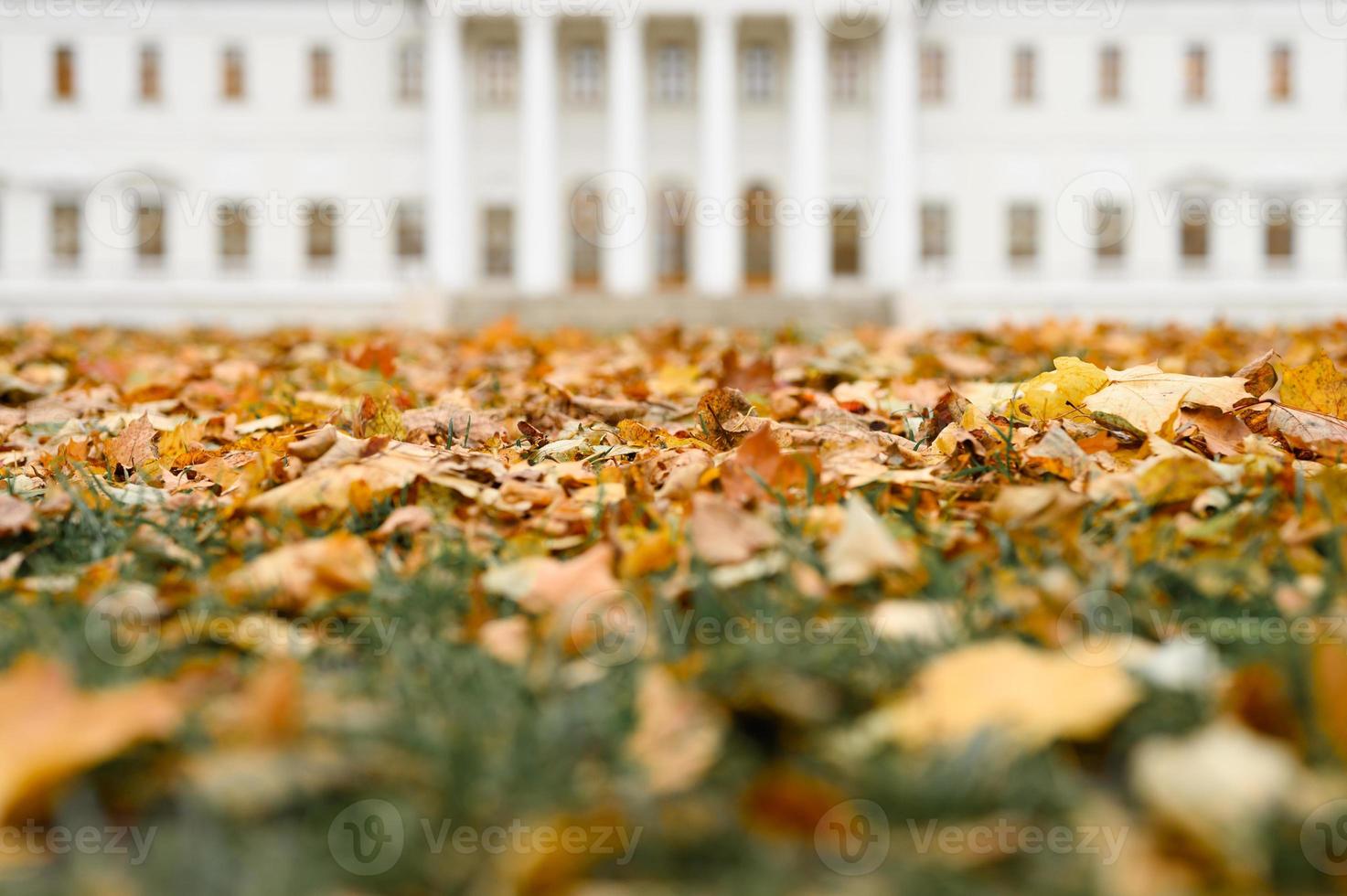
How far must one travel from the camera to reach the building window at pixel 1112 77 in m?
30.7

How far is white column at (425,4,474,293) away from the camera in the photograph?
89.2 feet

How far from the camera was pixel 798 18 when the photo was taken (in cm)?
2702

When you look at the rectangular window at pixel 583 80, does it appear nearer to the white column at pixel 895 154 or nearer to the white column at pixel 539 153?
the white column at pixel 539 153

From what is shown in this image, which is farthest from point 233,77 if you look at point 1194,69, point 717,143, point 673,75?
point 1194,69

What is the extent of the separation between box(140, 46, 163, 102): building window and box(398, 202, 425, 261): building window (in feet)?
25.4

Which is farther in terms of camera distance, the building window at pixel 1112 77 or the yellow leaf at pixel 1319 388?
the building window at pixel 1112 77

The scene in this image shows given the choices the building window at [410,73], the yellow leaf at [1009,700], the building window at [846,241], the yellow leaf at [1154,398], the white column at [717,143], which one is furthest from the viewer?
the building window at [410,73]

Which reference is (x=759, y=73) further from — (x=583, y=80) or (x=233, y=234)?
(x=233, y=234)

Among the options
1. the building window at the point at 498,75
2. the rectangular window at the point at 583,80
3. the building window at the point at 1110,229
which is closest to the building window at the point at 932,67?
the building window at the point at 1110,229

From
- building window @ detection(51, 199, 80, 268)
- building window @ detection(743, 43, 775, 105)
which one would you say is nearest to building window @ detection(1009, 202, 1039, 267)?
building window @ detection(743, 43, 775, 105)

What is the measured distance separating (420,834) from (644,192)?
28173 millimetres

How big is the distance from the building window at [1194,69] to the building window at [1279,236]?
12.1 ft

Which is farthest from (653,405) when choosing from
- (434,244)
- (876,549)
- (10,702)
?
(434,244)

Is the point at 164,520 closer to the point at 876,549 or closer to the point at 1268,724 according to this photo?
the point at 876,549
